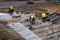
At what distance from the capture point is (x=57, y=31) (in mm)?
11852

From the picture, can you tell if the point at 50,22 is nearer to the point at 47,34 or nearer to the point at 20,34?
the point at 47,34

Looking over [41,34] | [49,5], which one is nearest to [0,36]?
[41,34]

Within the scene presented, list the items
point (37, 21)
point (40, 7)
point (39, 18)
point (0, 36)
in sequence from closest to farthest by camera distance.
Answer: point (0, 36) → point (37, 21) → point (39, 18) → point (40, 7)

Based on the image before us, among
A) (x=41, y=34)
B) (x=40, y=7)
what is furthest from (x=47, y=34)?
(x=40, y=7)

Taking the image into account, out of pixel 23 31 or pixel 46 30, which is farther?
pixel 46 30

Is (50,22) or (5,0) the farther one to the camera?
(5,0)

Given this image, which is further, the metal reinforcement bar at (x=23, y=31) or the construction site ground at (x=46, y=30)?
the construction site ground at (x=46, y=30)

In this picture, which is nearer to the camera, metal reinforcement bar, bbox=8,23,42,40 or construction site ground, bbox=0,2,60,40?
metal reinforcement bar, bbox=8,23,42,40

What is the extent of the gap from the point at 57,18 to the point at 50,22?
3.30ft

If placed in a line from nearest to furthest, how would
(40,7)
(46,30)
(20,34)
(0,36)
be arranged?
(0,36), (20,34), (46,30), (40,7)

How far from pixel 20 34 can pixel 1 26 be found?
59.2 inches

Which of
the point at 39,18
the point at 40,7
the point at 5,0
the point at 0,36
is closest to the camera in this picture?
the point at 0,36

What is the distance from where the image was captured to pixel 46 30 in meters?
11.8

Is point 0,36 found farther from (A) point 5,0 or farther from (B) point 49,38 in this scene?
(A) point 5,0
